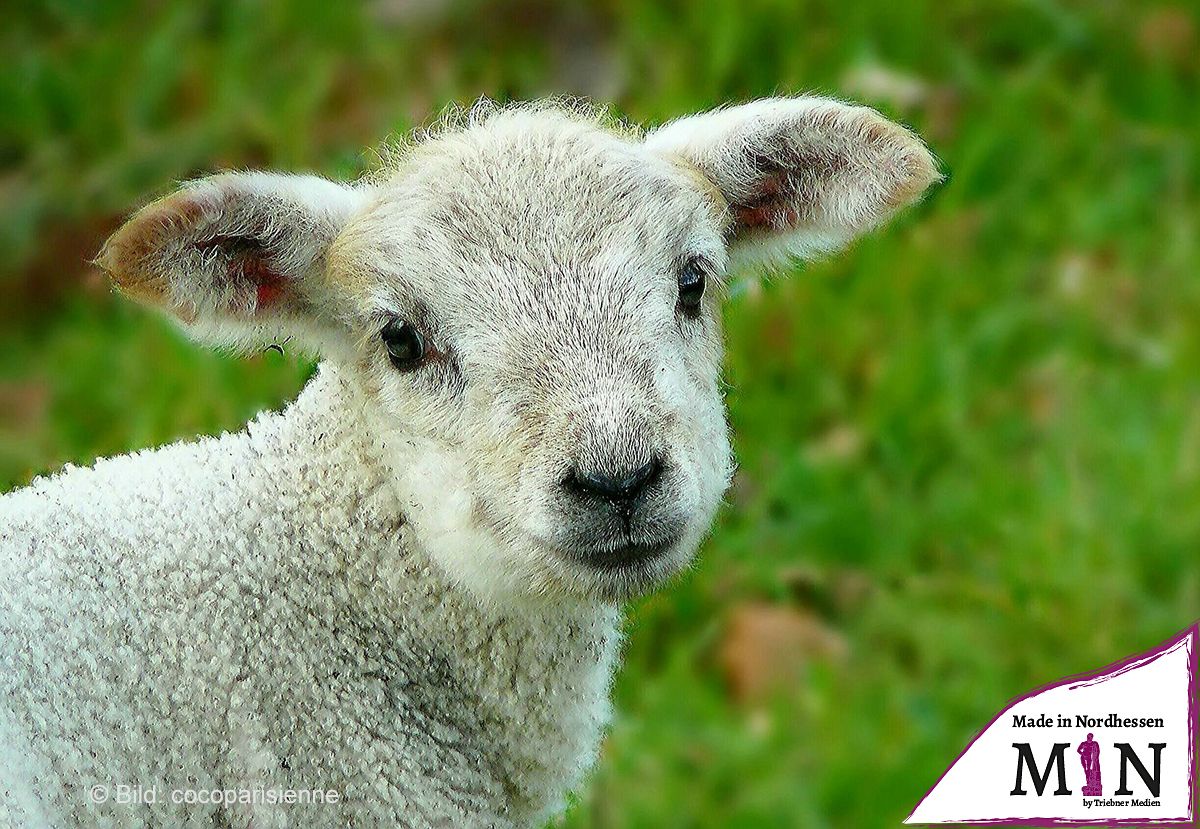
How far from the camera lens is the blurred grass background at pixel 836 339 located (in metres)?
4.66

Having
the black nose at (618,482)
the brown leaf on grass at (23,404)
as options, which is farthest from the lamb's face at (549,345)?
the brown leaf on grass at (23,404)

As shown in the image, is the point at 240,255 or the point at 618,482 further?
the point at 240,255

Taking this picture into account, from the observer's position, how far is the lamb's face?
2762 millimetres

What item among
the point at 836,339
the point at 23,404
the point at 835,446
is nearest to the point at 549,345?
the point at 835,446

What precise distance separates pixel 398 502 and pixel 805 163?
0.94 meters

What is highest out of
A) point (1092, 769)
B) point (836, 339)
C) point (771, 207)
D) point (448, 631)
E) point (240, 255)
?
point (836, 339)

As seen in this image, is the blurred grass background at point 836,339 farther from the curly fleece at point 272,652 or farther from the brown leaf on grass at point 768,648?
the curly fleece at point 272,652

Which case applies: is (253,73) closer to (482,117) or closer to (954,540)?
(954,540)

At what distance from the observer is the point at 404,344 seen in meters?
2.97

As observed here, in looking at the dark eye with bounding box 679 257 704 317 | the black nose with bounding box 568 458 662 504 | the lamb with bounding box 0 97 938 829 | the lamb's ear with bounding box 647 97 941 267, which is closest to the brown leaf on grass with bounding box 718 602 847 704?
the lamb with bounding box 0 97 938 829

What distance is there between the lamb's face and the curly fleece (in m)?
0.14

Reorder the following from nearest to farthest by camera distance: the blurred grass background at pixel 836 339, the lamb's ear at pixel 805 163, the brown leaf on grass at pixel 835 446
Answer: the lamb's ear at pixel 805 163 < the blurred grass background at pixel 836 339 < the brown leaf on grass at pixel 835 446

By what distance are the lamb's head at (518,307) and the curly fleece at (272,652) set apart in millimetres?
117

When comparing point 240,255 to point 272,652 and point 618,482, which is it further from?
point 618,482
